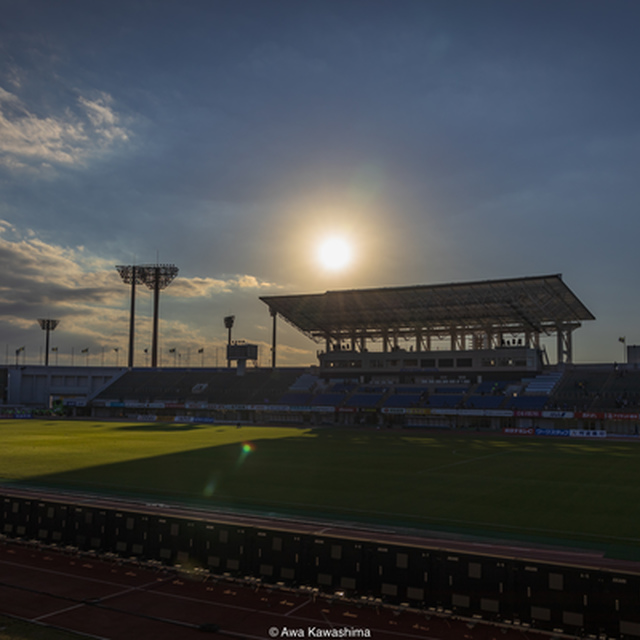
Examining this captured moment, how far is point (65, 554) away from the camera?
19.0 meters

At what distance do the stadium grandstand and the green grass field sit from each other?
23.1 meters

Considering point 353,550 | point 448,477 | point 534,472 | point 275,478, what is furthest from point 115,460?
point 353,550

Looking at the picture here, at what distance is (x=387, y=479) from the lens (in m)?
36.9

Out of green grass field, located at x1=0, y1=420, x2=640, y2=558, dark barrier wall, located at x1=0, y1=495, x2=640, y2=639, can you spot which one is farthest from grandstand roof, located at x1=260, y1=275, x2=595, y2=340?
dark barrier wall, located at x1=0, y1=495, x2=640, y2=639

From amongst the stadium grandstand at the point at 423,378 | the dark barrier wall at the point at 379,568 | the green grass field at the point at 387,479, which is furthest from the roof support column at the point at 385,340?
the dark barrier wall at the point at 379,568

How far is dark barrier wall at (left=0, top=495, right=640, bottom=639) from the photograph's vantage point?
41.6ft

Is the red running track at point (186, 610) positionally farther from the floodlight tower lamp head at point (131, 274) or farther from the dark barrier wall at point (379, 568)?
A: the floodlight tower lamp head at point (131, 274)

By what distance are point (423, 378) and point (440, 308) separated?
55.7 ft

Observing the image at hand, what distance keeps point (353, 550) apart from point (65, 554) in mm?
10216

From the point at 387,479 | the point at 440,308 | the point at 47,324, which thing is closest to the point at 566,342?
the point at 440,308

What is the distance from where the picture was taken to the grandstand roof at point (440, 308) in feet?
279

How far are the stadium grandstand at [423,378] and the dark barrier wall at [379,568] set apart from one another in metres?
68.5

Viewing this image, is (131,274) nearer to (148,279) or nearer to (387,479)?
(148,279)

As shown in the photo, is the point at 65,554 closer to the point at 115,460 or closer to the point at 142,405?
the point at 115,460
